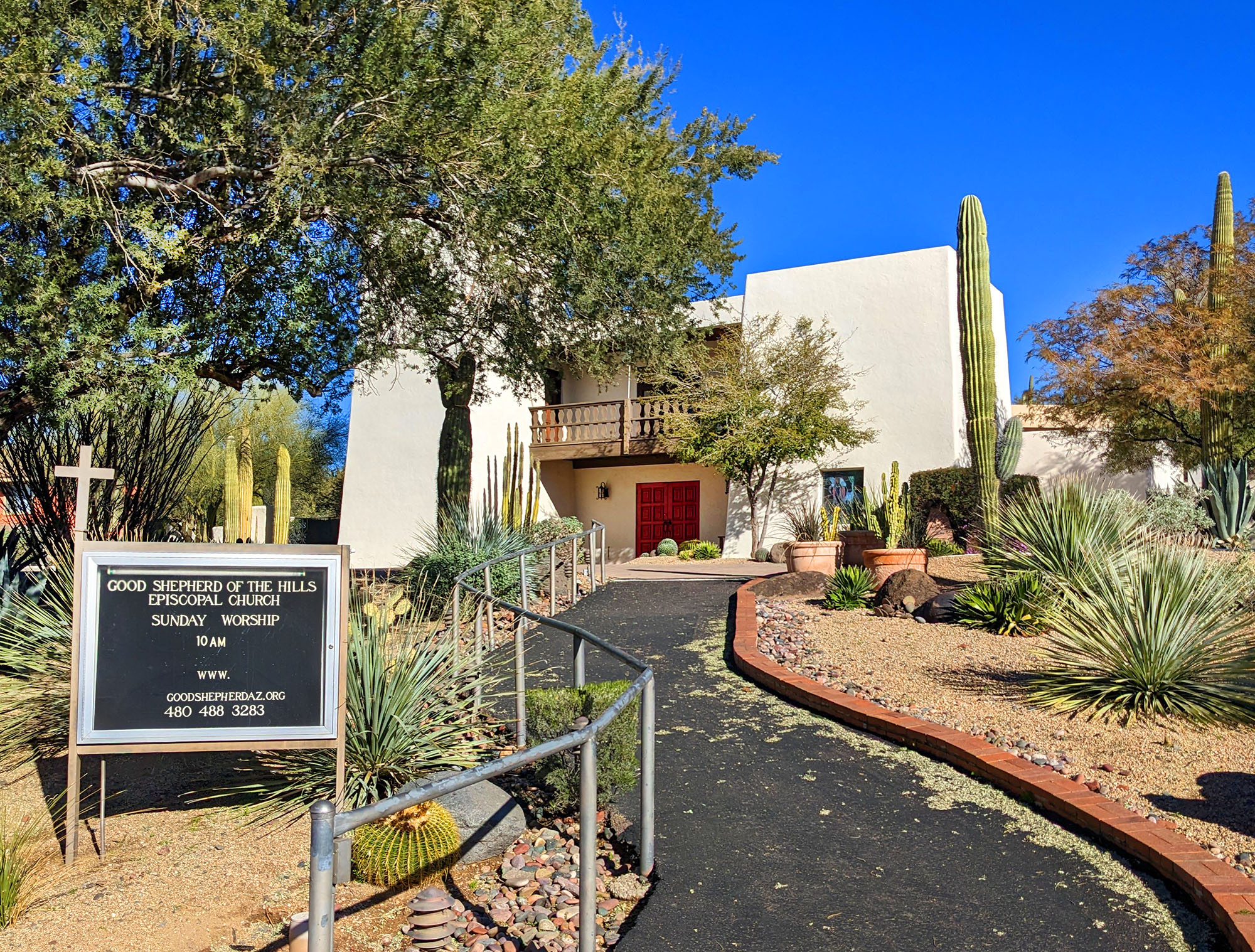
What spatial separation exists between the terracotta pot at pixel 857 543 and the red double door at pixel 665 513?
9.13m

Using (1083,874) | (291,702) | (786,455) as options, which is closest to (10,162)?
(291,702)

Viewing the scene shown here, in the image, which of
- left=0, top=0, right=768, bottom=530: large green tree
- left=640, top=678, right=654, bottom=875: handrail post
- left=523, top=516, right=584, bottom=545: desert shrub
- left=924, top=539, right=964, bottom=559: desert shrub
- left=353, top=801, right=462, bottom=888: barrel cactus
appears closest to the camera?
left=640, top=678, right=654, bottom=875: handrail post

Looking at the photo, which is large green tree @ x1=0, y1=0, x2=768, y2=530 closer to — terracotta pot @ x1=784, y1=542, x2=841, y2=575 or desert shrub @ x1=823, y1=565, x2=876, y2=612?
desert shrub @ x1=823, y1=565, x2=876, y2=612

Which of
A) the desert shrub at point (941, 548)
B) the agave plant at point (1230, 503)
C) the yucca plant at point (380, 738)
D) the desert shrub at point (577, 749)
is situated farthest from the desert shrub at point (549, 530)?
the agave plant at point (1230, 503)

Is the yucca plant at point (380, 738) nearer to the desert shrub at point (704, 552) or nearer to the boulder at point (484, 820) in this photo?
the boulder at point (484, 820)

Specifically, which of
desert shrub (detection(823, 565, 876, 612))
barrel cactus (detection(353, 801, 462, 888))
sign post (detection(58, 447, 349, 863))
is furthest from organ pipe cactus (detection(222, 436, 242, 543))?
barrel cactus (detection(353, 801, 462, 888))

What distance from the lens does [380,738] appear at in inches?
223

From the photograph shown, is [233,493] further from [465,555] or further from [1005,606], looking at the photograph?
[1005,606]

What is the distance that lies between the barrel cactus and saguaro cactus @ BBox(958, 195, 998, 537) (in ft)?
48.8

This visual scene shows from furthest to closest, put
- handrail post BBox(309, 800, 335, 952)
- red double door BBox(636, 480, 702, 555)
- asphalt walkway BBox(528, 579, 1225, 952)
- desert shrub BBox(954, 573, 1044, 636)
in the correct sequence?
1. red double door BBox(636, 480, 702, 555)
2. desert shrub BBox(954, 573, 1044, 636)
3. asphalt walkway BBox(528, 579, 1225, 952)
4. handrail post BBox(309, 800, 335, 952)

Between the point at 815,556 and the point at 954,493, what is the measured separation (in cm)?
628

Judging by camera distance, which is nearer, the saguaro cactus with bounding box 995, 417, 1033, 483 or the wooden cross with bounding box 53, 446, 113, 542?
the wooden cross with bounding box 53, 446, 113, 542

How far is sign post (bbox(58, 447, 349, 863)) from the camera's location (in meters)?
5.20

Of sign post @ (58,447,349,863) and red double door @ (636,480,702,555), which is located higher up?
red double door @ (636,480,702,555)
